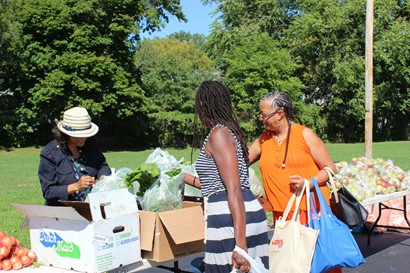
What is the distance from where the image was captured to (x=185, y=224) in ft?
12.1

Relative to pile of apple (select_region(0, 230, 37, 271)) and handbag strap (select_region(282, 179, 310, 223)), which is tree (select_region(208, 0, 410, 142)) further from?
pile of apple (select_region(0, 230, 37, 271))

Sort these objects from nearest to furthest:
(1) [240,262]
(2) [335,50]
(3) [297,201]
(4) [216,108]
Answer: (1) [240,262] → (4) [216,108] → (3) [297,201] → (2) [335,50]

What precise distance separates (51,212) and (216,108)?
48.3 inches

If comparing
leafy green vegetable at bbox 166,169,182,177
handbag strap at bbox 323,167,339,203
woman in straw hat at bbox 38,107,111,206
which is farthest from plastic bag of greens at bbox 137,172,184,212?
handbag strap at bbox 323,167,339,203

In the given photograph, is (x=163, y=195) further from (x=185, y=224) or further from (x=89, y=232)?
(x=89, y=232)

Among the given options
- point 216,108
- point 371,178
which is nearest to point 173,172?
point 216,108

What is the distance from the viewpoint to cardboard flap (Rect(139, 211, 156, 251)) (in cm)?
355

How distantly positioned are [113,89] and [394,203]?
109 ft

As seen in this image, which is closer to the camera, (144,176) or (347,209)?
(144,176)

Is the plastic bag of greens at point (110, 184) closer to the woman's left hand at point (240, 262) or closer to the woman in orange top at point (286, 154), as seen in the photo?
the woman's left hand at point (240, 262)

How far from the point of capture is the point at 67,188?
151 inches

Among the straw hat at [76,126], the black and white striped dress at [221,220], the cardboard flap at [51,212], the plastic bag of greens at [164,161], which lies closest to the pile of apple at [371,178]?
the plastic bag of greens at [164,161]

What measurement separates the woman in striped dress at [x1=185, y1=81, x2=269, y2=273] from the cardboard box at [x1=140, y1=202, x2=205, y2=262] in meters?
0.42

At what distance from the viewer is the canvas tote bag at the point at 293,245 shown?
3906 millimetres
